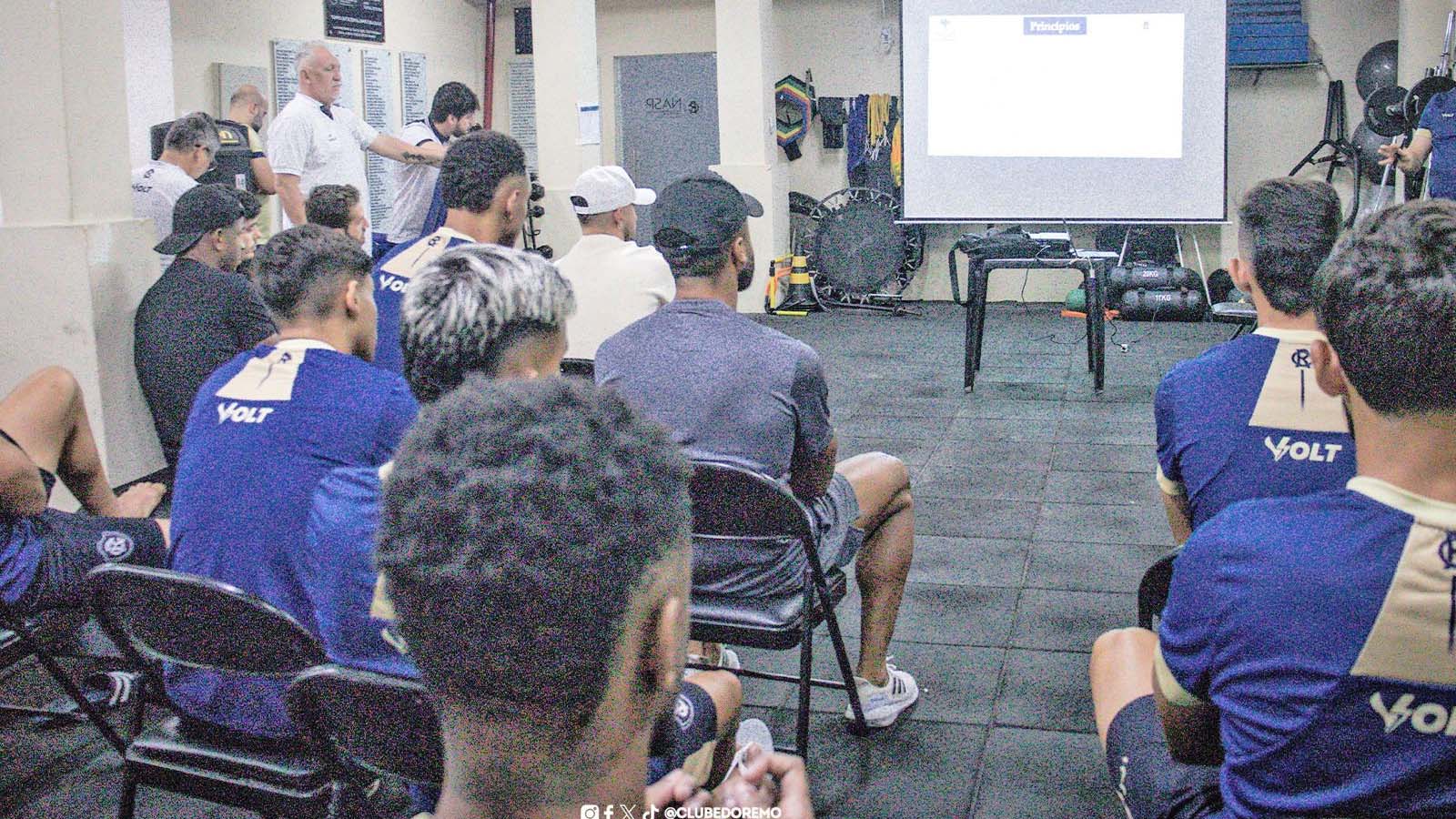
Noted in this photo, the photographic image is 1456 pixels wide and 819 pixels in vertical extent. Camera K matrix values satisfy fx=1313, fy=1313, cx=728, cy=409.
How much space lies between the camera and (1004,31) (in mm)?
7844

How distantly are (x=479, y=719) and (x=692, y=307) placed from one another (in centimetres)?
167

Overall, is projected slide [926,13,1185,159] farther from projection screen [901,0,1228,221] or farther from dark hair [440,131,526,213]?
dark hair [440,131,526,213]

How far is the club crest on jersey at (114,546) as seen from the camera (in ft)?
8.16

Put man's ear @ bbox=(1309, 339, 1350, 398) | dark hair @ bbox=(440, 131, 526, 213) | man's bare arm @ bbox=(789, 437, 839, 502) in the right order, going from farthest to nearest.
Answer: dark hair @ bbox=(440, 131, 526, 213), man's bare arm @ bbox=(789, 437, 839, 502), man's ear @ bbox=(1309, 339, 1350, 398)

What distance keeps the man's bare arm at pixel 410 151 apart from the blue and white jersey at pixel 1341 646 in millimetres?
4884

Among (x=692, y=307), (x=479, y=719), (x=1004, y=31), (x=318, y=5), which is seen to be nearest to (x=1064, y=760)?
(x=692, y=307)

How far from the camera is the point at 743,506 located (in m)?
2.24

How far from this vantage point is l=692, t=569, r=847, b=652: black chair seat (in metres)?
2.37

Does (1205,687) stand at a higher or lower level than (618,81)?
lower

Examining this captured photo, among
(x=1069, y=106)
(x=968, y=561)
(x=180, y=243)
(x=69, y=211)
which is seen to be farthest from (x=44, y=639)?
(x=1069, y=106)

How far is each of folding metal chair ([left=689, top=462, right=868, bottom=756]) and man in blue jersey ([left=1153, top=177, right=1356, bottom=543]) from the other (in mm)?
640

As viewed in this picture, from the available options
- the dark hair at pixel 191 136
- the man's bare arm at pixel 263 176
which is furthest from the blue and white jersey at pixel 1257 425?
the man's bare arm at pixel 263 176

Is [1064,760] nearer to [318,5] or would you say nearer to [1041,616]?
[1041,616]

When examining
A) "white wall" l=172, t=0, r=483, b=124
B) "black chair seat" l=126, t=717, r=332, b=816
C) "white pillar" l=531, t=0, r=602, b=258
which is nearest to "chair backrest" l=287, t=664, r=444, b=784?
"black chair seat" l=126, t=717, r=332, b=816
